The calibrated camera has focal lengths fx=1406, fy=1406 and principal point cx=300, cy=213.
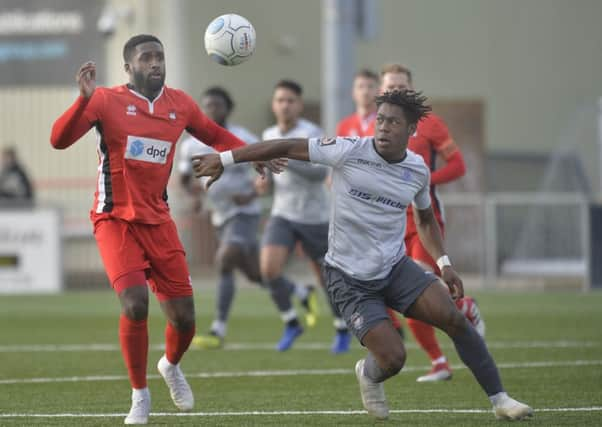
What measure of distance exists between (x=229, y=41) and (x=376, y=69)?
17.3m

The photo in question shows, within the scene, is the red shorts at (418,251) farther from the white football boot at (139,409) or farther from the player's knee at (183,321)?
the white football boot at (139,409)

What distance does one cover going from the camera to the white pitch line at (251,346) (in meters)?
13.2

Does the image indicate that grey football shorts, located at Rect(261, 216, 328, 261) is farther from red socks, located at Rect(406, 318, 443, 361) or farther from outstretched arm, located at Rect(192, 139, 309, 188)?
outstretched arm, located at Rect(192, 139, 309, 188)

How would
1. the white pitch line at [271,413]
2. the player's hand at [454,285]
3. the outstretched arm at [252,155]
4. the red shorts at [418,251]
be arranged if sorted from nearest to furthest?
the outstretched arm at [252,155] < the player's hand at [454,285] < the white pitch line at [271,413] < the red shorts at [418,251]

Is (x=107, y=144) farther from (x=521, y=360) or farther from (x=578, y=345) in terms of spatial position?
(x=578, y=345)

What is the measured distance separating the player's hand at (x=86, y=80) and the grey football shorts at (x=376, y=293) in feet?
6.12

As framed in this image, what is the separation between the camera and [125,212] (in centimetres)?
877

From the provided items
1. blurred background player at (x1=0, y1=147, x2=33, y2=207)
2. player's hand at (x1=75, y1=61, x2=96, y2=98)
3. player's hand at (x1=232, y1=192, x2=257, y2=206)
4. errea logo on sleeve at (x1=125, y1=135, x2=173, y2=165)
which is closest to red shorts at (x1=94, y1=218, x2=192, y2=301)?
errea logo on sleeve at (x1=125, y1=135, x2=173, y2=165)

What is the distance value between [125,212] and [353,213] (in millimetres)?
1426

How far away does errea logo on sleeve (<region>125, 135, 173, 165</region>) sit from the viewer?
874 cm

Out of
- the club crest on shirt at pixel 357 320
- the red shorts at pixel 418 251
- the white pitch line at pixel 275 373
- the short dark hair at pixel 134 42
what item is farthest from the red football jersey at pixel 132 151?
the red shorts at pixel 418 251

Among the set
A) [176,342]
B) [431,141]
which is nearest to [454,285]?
[176,342]

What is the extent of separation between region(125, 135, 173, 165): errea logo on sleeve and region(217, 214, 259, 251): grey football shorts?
5318 millimetres

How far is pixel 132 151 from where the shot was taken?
875 centimetres
